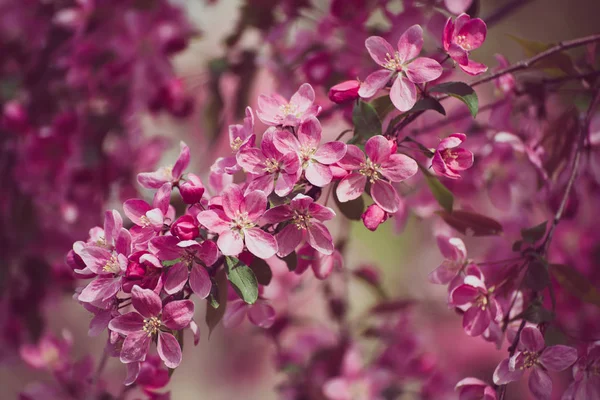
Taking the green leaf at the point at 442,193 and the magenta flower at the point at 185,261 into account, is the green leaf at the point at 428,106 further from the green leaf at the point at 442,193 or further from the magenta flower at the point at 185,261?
the magenta flower at the point at 185,261

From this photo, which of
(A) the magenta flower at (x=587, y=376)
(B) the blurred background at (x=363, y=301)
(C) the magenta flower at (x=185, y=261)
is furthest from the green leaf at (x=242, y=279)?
(B) the blurred background at (x=363, y=301)

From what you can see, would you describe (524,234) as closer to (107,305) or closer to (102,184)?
(107,305)

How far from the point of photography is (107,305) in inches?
21.9

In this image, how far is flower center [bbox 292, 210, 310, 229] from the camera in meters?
0.57

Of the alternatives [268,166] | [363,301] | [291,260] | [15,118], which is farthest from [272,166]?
[363,301]

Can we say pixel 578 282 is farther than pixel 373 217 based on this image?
Yes

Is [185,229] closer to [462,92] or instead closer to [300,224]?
[300,224]

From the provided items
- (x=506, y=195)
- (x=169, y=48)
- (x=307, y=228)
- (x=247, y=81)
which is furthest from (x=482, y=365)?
(x=307, y=228)

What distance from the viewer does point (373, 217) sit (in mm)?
573

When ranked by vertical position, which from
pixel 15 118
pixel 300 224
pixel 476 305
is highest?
pixel 300 224

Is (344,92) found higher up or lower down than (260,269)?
higher up

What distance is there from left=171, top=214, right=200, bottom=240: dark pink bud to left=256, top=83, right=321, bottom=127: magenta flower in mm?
133

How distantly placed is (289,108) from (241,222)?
0.45ft

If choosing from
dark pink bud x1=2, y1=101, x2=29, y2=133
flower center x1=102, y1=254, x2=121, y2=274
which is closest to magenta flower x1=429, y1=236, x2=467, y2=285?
flower center x1=102, y1=254, x2=121, y2=274
